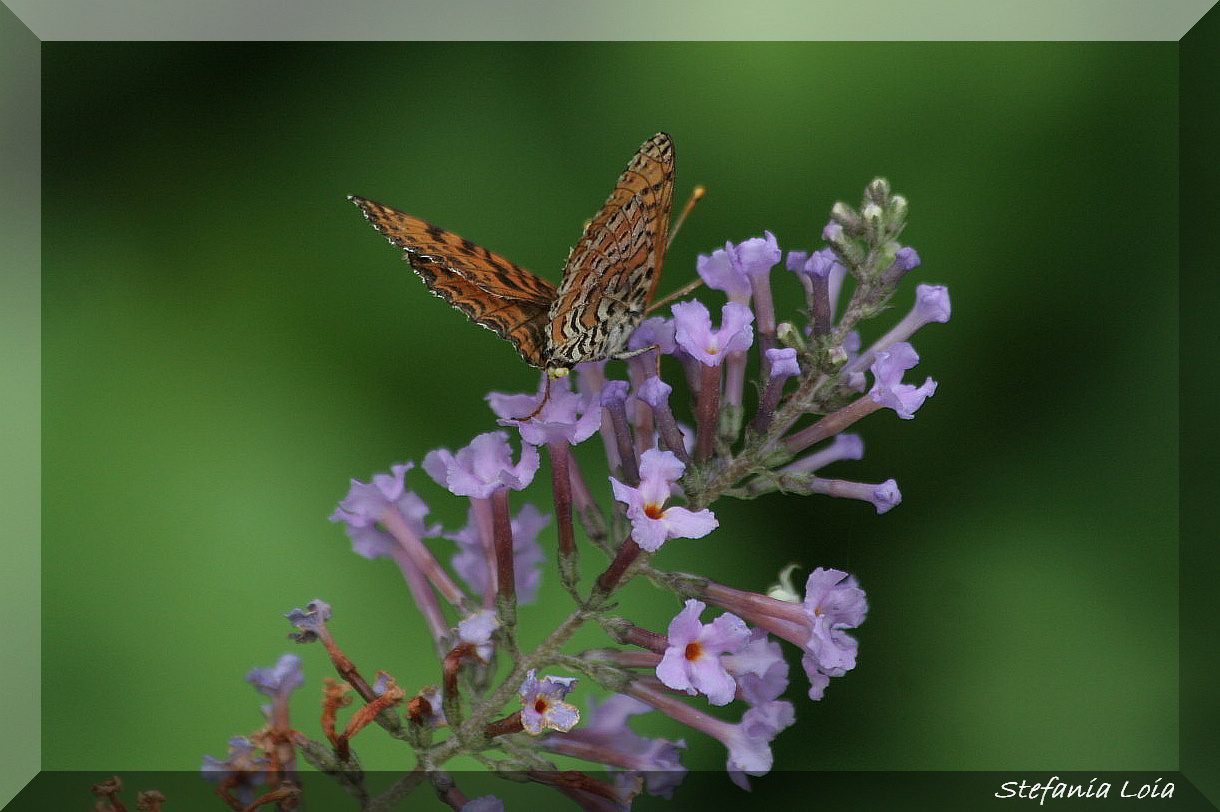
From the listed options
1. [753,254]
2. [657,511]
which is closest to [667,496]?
[657,511]

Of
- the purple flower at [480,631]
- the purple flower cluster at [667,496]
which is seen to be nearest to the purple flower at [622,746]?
the purple flower cluster at [667,496]

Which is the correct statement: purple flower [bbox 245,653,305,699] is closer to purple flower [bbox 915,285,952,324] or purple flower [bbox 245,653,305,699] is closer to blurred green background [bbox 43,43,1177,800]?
blurred green background [bbox 43,43,1177,800]

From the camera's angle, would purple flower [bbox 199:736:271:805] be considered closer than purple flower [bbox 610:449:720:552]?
No

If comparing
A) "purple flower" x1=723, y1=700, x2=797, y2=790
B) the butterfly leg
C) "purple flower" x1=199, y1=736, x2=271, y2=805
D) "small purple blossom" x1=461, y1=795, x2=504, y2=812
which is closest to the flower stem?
the butterfly leg

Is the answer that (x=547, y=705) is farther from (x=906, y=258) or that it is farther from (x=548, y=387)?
(x=906, y=258)

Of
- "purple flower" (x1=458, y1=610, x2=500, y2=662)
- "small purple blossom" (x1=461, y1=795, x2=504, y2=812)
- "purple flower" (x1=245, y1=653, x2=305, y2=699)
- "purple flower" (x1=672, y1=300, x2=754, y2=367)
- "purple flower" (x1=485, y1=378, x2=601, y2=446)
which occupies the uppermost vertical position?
"purple flower" (x1=672, y1=300, x2=754, y2=367)

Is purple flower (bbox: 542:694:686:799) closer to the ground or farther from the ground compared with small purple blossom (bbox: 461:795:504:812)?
farther from the ground

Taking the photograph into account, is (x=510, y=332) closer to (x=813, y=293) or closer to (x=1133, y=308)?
(x=813, y=293)

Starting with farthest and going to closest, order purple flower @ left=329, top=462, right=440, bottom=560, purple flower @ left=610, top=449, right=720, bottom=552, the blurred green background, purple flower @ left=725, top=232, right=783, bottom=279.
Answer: the blurred green background
purple flower @ left=329, top=462, right=440, bottom=560
purple flower @ left=725, top=232, right=783, bottom=279
purple flower @ left=610, top=449, right=720, bottom=552
